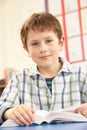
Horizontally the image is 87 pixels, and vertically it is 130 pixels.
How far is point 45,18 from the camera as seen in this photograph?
1309mm

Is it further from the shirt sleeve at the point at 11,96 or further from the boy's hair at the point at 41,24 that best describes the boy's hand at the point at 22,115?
the boy's hair at the point at 41,24

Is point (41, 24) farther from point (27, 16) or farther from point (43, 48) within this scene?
point (27, 16)

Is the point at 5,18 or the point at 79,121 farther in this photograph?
the point at 5,18

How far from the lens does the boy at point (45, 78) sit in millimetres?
1226

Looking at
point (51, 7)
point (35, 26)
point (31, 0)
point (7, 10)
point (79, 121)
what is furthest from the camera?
point (7, 10)

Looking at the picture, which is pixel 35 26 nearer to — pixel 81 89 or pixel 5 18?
pixel 81 89

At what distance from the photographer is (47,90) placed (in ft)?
4.15

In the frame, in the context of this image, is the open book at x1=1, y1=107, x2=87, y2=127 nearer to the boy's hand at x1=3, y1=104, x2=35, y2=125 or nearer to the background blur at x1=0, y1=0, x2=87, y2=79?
the boy's hand at x1=3, y1=104, x2=35, y2=125

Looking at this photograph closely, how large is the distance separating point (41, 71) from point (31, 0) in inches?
70.8

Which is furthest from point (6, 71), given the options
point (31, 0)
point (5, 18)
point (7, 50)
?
point (31, 0)

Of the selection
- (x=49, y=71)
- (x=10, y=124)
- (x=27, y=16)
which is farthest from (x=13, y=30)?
(x=10, y=124)

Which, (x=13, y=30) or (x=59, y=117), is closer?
(x=59, y=117)

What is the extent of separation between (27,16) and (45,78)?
1818mm

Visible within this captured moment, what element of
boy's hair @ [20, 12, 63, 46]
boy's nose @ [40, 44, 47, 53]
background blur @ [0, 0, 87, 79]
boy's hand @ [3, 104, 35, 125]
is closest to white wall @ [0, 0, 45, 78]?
background blur @ [0, 0, 87, 79]
